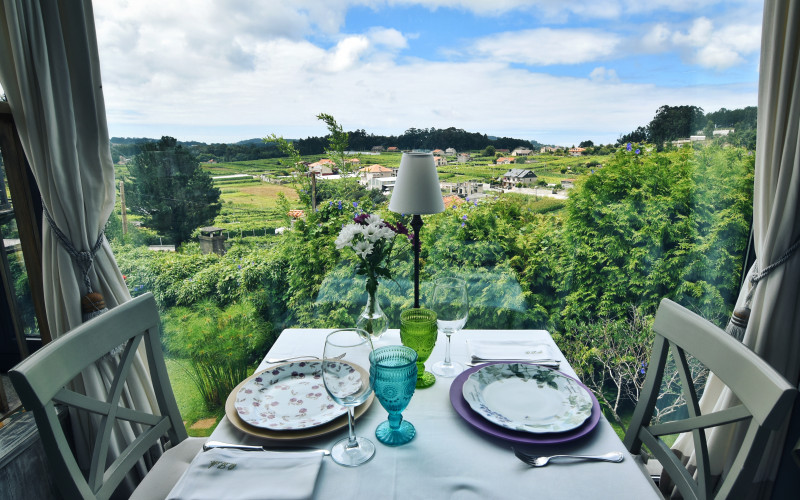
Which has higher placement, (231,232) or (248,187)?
(248,187)

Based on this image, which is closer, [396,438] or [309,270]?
[396,438]

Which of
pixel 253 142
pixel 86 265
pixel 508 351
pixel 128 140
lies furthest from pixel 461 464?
pixel 128 140

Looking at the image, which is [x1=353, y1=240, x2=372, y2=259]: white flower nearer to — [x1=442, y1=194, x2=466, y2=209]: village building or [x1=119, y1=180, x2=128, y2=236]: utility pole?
[x1=442, y1=194, x2=466, y2=209]: village building

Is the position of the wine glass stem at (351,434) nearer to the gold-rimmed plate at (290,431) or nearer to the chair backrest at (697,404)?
the gold-rimmed plate at (290,431)

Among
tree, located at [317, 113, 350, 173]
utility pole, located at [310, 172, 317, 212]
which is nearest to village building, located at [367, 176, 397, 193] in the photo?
tree, located at [317, 113, 350, 173]

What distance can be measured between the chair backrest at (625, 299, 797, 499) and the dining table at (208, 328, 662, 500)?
0.14 metres

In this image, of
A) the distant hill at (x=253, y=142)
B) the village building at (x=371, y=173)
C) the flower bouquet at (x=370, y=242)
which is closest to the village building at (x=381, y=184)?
the village building at (x=371, y=173)

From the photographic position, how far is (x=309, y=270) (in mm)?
2143

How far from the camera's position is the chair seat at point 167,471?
1.07 m

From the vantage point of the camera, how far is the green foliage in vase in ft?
7.00

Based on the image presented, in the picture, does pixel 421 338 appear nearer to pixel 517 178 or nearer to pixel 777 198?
pixel 777 198

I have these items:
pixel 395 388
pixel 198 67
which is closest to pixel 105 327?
pixel 395 388

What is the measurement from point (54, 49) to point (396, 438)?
1.49 m

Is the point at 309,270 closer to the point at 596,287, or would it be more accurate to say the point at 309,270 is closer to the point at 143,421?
the point at 143,421
